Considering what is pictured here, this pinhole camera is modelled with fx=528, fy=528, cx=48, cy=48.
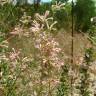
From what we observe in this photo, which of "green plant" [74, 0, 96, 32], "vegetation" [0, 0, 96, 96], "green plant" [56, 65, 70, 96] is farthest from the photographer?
"green plant" [74, 0, 96, 32]

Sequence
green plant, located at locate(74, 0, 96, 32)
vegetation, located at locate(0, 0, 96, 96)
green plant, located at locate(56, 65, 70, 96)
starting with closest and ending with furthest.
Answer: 1. vegetation, located at locate(0, 0, 96, 96)
2. green plant, located at locate(56, 65, 70, 96)
3. green plant, located at locate(74, 0, 96, 32)

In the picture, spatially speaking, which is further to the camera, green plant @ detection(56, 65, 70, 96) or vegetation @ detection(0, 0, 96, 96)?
green plant @ detection(56, 65, 70, 96)

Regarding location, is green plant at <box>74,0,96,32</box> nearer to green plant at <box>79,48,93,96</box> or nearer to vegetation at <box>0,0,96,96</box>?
vegetation at <box>0,0,96,96</box>

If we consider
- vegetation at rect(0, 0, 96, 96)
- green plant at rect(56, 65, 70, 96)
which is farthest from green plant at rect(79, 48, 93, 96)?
green plant at rect(56, 65, 70, 96)

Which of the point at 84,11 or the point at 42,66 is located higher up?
the point at 42,66

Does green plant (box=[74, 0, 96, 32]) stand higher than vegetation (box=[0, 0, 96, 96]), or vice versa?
vegetation (box=[0, 0, 96, 96])

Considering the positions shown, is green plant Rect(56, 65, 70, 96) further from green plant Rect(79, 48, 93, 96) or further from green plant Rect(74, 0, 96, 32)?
green plant Rect(74, 0, 96, 32)

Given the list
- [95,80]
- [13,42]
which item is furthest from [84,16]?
[95,80]

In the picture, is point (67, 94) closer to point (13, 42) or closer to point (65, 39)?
point (13, 42)

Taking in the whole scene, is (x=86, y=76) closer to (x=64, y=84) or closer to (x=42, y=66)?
(x=64, y=84)

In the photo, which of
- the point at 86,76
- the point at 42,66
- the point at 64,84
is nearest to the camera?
the point at 42,66

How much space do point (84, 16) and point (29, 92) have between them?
1148 cm

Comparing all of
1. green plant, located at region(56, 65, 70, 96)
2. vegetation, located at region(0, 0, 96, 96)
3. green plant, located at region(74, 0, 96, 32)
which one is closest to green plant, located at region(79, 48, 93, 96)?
vegetation, located at region(0, 0, 96, 96)

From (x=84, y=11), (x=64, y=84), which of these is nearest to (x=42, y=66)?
(x=64, y=84)
